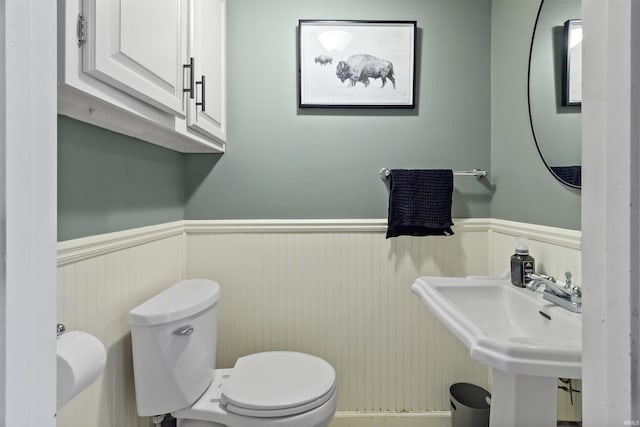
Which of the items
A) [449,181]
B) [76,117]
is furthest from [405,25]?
[76,117]

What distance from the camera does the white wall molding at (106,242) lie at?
34.7 inches

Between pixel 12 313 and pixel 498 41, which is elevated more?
pixel 498 41

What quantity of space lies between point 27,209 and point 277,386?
1.09 metres

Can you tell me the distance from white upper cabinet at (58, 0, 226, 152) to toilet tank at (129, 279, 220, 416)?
1.90 feet

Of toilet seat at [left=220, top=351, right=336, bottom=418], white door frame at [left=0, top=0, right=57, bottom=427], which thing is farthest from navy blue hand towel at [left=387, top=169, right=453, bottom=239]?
white door frame at [left=0, top=0, right=57, bottom=427]

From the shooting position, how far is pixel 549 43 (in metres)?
1.24

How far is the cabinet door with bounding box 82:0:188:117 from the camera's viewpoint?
25.6 inches

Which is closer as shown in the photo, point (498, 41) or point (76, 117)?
point (76, 117)

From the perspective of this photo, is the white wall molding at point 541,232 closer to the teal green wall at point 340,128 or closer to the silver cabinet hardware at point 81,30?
the teal green wall at point 340,128

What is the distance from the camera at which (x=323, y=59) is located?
1.62 meters

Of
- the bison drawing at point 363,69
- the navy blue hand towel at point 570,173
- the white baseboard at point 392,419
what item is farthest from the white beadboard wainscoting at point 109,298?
the navy blue hand towel at point 570,173

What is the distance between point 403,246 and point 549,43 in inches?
39.0

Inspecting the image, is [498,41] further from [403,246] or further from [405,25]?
[403,246]

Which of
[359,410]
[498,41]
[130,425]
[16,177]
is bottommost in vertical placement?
[359,410]
